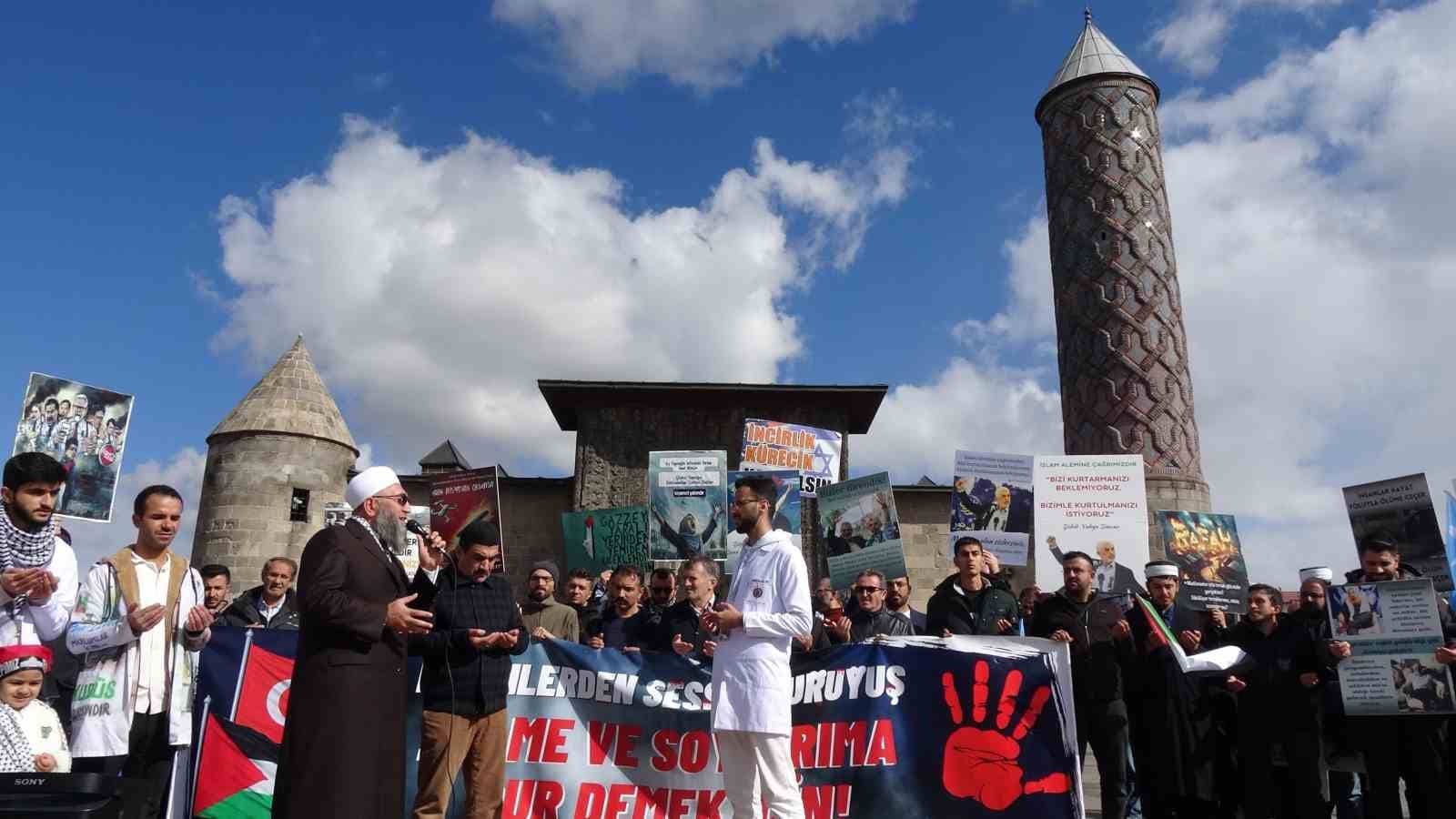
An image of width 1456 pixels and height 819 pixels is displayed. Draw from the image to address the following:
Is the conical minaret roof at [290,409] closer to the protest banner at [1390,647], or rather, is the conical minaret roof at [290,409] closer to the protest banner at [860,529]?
the protest banner at [860,529]

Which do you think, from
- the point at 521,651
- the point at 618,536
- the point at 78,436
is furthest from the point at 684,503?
the point at 521,651

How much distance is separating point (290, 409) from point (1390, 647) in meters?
20.8

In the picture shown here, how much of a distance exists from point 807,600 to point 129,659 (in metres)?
3.72

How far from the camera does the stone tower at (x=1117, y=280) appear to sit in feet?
57.7

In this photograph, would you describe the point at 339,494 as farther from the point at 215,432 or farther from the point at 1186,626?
the point at 1186,626

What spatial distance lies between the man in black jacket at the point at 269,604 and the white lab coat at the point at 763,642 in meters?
4.15

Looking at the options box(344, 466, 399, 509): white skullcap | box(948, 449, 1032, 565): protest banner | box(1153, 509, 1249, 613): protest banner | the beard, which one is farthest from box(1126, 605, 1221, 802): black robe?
box(344, 466, 399, 509): white skullcap

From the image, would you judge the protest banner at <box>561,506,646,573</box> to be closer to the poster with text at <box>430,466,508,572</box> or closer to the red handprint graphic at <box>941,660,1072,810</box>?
the poster with text at <box>430,466,508,572</box>

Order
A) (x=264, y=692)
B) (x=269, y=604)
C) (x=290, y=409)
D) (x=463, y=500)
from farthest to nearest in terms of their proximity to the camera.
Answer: (x=290, y=409) → (x=463, y=500) → (x=269, y=604) → (x=264, y=692)

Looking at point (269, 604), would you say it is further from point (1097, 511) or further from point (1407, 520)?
point (1407, 520)

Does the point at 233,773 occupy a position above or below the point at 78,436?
below

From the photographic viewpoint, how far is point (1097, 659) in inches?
262

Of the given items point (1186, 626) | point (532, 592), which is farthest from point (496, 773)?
point (1186, 626)

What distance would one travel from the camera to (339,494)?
68.5 feet
